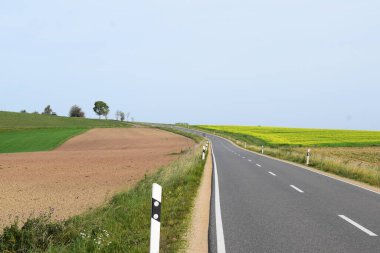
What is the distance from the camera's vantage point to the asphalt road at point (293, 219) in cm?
658

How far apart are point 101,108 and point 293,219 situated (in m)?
175

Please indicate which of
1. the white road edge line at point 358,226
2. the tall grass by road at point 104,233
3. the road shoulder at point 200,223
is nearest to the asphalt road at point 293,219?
the white road edge line at point 358,226

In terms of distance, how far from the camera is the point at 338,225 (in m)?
8.10

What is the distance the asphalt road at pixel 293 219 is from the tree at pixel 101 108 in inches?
6654

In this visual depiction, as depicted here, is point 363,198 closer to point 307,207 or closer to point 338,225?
point 307,207

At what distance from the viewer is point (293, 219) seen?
8.63 m

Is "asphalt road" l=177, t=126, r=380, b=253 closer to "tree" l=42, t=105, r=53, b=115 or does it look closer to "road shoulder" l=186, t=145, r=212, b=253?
"road shoulder" l=186, t=145, r=212, b=253

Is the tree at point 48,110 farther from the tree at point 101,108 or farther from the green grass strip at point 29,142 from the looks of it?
the green grass strip at point 29,142

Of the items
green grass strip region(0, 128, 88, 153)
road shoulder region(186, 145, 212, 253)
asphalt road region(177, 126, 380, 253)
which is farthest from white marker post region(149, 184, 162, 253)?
green grass strip region(0, 128, 88, 153)

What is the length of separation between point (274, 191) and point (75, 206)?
6.33 meters

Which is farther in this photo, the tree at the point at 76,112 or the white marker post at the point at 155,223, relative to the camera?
the tree at the point at 76,112

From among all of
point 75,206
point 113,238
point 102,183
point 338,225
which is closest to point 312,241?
point 338,225

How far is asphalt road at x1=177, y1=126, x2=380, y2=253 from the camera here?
6578 millimetres

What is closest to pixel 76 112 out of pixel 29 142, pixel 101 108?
pixel 101 108
